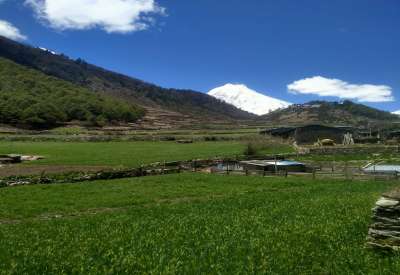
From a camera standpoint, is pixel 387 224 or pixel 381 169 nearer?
pixel 387 224

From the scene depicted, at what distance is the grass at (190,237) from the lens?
13719 mm

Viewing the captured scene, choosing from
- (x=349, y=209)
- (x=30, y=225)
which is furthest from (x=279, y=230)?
(x=30, y=225)

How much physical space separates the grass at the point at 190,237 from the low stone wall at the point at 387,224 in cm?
48

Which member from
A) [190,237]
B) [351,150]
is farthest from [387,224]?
[351,150]

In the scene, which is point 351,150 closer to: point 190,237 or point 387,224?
point 190,237

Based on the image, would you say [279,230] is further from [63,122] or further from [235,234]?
[63,122]

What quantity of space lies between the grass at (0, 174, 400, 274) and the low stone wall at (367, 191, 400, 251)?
484 mm

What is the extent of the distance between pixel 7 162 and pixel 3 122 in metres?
122

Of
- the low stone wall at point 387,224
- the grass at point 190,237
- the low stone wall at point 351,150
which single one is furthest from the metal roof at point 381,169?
the low stone wall at point 387,224

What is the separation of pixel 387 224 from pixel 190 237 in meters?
7.20

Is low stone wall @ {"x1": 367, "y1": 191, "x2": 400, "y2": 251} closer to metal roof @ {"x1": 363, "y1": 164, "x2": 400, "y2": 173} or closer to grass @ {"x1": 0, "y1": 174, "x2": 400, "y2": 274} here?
grass @ {"x1": 0, "y1": 174, "x2": 400, "y2": 274}

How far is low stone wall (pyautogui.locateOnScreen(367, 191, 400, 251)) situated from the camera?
14.4 m

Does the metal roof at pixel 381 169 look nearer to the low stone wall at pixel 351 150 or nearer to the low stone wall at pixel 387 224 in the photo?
the low stone wall at pixel 351 150

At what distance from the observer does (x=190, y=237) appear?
17.9 meters
